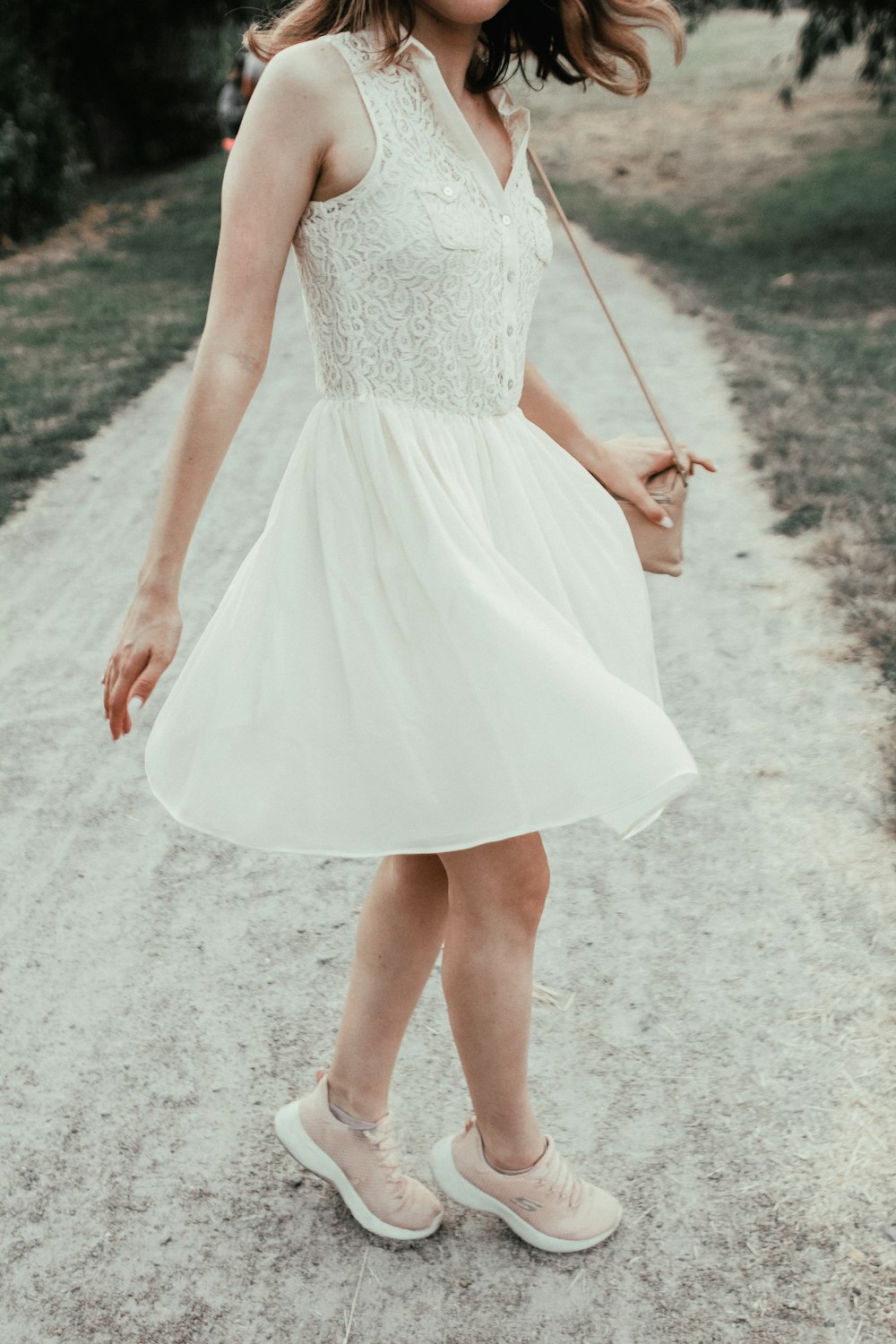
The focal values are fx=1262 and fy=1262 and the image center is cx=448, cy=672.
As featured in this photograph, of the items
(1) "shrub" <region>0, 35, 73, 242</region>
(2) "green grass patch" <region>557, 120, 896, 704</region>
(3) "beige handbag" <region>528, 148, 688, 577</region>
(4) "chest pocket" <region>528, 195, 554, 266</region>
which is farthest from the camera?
(1) "shrub" <region>0, 35, 73, 242</region>

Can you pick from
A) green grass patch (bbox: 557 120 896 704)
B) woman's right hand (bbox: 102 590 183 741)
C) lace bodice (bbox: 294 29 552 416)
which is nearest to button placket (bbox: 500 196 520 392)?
lace bodice (bbox: 294 29 552 416)

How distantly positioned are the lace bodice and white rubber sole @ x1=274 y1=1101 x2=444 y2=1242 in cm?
120

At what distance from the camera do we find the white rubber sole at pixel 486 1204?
1.99 meters

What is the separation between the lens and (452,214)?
1.65 metres

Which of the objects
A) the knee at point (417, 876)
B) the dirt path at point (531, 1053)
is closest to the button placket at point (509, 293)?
the knee at point (417, 876)

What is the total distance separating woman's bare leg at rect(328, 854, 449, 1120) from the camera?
1.90m

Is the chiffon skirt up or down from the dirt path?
up

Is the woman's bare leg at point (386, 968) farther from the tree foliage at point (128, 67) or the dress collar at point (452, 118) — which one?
the tree foliage at point (128, 67)

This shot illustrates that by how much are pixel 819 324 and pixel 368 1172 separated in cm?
819

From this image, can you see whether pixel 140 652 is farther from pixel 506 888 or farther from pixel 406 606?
pixel 506 888

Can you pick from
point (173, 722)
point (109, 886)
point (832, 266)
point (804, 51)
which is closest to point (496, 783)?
point (173, 722)

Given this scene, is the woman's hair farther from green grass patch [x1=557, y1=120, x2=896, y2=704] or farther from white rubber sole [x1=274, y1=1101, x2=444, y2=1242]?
green grass patch [x1=557, y1=120, x2=896, y2=704]

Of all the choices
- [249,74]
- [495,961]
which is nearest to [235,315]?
[495,961]

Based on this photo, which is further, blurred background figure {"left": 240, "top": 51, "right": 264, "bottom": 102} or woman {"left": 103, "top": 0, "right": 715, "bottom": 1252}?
blurred background figure {"left": 240, "top": 51, "right": 264, "bottom": 102}
